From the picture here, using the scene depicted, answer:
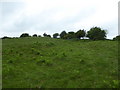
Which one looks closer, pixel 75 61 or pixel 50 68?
pixel 50 68

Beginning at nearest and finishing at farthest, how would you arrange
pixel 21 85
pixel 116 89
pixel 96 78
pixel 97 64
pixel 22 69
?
pixel 116 89 → pixel 21 85 → pixel 96 78 → pixel 22 69 → pixel 97 64

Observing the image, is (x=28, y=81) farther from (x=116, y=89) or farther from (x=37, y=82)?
(x=116, y=89)

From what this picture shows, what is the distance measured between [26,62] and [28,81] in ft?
20.9

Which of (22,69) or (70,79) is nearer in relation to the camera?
(70,79)

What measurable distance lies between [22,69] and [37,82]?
3726mm

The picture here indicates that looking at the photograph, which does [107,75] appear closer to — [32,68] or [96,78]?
[96,78]

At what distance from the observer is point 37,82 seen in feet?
44.7

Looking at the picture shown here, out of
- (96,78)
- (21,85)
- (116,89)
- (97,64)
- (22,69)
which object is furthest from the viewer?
(97,64)

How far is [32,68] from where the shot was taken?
17.3 meters

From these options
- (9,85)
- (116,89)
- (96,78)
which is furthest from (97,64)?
(9,85)

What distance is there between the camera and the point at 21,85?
12984 mm

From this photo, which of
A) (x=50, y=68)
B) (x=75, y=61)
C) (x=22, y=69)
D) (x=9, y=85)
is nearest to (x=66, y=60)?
(x=75, y=61)

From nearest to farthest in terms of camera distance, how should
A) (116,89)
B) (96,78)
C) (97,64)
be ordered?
(116,89) → (96,78) → (97,64)

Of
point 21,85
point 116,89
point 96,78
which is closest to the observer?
point 116,89
